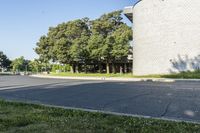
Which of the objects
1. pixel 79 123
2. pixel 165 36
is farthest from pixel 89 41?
pixel 79 123

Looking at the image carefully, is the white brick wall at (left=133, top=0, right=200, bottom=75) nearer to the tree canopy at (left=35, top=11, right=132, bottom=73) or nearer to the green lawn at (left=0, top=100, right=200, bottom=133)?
the tree canopy at (left=35, top=11, right=132, bottom=73)

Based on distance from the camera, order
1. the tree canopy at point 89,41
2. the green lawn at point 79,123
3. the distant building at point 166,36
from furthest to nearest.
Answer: the tree canopy at point 89,41, the distant building at point 166,36, the green lawn at point 79,123

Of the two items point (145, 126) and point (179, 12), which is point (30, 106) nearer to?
point (145, 126)

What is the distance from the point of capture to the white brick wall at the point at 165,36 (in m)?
33.5

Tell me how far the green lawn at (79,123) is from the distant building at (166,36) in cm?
2772

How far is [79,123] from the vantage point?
21.8 feet

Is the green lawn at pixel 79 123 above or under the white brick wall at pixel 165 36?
under

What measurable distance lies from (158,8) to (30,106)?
29044 mm

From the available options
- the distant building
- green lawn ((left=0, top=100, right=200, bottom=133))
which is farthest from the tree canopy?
green lawn ((left=0, top=100, right=200, bottom=133))

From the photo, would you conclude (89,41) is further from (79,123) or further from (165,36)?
(79,123)

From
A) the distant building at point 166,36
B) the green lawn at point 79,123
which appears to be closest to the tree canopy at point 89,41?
the distant building at point 166,36

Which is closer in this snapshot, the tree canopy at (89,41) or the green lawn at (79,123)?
the green lawn at (79,123)

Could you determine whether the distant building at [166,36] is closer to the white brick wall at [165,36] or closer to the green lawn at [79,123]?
the white brick wall at [165,36]

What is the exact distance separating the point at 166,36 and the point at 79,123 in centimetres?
2990
